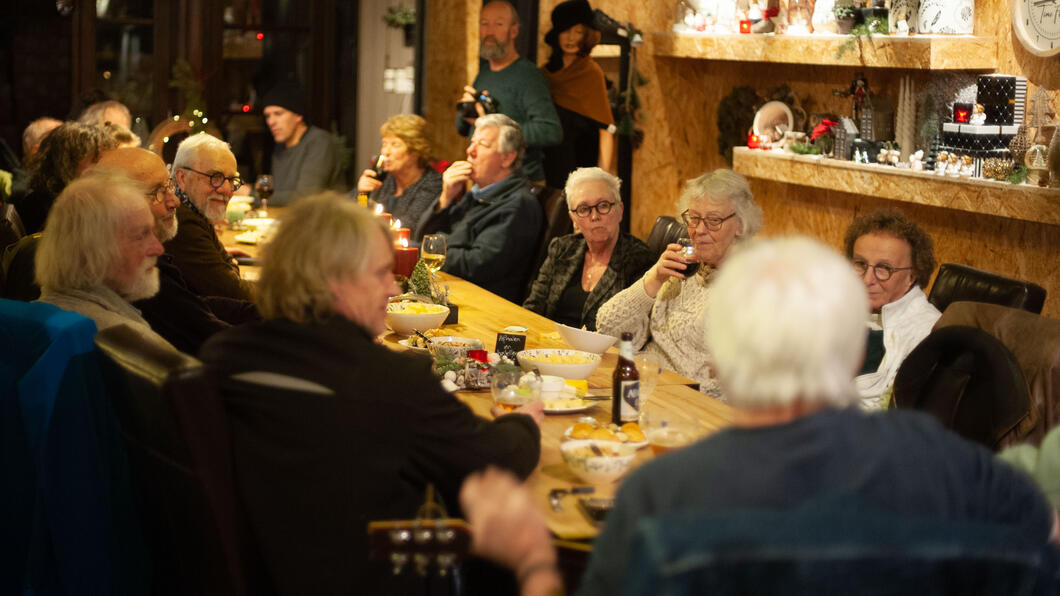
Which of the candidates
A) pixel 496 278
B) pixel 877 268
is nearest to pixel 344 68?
pixel 496 278

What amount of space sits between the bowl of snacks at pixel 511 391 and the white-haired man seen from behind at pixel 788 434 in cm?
117

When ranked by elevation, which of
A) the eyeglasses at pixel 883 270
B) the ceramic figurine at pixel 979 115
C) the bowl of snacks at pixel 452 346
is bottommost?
the bowl of snacks at pixel 452 346

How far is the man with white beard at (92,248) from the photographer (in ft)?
8.75

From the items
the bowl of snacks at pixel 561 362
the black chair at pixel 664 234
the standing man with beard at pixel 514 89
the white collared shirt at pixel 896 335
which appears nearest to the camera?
the bowl of snacks at pixel 561 362

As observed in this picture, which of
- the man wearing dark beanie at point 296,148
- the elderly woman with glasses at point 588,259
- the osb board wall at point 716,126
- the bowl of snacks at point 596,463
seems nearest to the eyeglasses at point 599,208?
the elderly woman with glasses at point 588,259

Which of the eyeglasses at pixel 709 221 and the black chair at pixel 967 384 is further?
the eyeglasses at pixel 709 221

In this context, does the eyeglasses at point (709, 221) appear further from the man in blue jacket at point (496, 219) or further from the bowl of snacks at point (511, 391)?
the man in blue jacket at point (496, 219)

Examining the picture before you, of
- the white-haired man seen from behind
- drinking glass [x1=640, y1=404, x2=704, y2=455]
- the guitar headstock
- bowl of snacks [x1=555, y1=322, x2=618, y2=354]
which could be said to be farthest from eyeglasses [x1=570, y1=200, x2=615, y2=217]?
the white-haired man seen from behind

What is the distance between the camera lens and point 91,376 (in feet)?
8.19

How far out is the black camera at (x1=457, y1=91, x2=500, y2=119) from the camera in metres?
6.02

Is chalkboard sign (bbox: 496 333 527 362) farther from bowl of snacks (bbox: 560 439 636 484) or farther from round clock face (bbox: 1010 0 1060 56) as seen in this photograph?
round clock face (bbox: 1010 0 1060 56)

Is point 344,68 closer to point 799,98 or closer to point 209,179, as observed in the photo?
point 799,98

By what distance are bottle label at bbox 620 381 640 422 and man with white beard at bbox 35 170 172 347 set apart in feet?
3.51

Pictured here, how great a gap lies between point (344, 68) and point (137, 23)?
156cm
